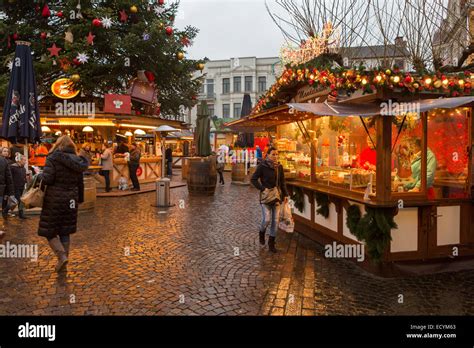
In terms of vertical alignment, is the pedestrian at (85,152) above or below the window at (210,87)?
below

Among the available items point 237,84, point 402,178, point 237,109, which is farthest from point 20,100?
point 237,84

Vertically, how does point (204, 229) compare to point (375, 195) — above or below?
below

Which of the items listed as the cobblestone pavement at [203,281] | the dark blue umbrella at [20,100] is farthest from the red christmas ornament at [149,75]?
the cobblestone pavement at [203,281]

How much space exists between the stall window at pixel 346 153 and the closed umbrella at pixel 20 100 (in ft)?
23.9

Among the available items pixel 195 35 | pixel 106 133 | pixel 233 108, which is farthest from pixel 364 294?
pixel 233 108

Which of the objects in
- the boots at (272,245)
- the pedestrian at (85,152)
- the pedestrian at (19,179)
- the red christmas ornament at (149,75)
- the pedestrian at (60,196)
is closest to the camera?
the pedestrian at (60,196)

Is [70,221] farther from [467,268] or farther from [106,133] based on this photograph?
[106,133]

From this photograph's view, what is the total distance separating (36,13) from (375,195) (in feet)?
61.9

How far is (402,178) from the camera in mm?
5914

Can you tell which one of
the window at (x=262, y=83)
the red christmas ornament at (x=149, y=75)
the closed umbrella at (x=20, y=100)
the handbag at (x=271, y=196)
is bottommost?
the handbag at (x=271, y=196)

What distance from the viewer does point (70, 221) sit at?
18.5ft

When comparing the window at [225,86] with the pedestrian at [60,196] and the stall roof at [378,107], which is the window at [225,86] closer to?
the stall roof at [378,107]

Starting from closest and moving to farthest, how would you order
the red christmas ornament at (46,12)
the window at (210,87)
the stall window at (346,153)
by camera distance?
the stall window at (346,153), the red christmas ornament at (46,12), the window at (210,87)

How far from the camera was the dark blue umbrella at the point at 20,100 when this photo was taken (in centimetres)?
934
